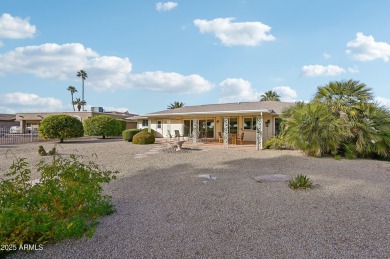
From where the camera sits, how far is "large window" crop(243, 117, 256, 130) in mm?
20391

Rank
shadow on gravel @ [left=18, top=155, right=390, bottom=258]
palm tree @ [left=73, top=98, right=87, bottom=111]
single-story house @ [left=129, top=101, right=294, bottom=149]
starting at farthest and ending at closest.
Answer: palm tree @ [left=73, top=98, right=87, bottom=111]
single-story house @ [left=129, top=101, right=294, bottom=149]
shadow on gravel @ [left=18, top=155, right=390, bottom=258]

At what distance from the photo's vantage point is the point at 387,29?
10.0 meters

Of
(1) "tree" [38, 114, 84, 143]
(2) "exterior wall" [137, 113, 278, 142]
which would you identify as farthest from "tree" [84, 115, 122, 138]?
(2) "exterior wall" [137, 113, 278, 142]

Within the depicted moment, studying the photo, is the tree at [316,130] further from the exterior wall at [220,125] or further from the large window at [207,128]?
the large window at [207,128]

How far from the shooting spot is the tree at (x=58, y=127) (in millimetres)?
19266

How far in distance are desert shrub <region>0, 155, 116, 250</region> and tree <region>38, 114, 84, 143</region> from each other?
1811cm

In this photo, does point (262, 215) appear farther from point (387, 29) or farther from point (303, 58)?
point (303, 58)

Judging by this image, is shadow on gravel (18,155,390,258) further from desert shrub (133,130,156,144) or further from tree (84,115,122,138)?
tree (84,115,122,138)

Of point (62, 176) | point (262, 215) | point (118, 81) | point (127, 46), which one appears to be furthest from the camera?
point (118, 81)

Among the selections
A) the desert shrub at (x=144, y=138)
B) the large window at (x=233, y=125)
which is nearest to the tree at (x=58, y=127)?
the desert shrub at (x=144, y=138)

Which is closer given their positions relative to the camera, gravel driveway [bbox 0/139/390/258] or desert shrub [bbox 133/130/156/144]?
gravel driveway [bbox 0/139/390/258]

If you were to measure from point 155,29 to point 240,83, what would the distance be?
11.7m

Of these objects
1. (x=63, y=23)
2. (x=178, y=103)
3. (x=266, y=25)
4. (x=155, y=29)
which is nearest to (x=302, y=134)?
(x=266, y=25)

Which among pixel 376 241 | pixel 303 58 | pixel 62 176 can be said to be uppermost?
pixel 303 58
